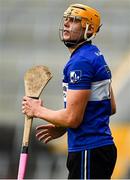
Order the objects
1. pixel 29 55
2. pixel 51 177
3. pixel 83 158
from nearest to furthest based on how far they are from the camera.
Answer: pixel 83 158
pixel 51 177
pixel 29 55

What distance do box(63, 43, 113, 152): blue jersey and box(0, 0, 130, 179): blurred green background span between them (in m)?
5.32

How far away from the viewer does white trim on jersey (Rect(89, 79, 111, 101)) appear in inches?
118

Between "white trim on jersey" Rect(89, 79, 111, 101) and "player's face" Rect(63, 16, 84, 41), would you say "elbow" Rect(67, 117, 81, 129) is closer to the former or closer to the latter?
"white trim on jersey" Rect(89, 79, 111, 101)

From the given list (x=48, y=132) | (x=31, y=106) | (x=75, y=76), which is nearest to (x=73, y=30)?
(x=75, y=76)

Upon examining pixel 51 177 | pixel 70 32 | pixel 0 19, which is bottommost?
pixel 51 177

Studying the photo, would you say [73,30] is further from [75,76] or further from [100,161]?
[100,161]

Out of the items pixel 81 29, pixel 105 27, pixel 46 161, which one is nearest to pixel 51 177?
pixel 46 161

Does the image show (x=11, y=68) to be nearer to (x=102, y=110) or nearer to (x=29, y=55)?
(x=29, y=55)

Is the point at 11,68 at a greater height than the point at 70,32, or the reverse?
the point at 70,32

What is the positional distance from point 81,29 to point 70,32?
53mm

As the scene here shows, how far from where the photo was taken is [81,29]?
10.3 feet

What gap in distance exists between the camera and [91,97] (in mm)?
2979

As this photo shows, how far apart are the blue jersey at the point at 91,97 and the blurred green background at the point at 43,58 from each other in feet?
17.5

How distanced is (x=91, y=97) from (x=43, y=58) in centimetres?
711
